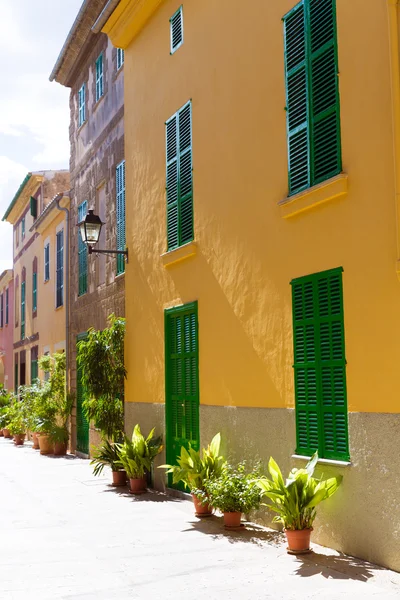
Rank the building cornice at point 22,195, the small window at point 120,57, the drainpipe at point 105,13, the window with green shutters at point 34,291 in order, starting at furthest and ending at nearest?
the building cornice at point 22,195, the window with green shutters at point 34,291, the small window at point 120,57, the drainpipe at point 105,13

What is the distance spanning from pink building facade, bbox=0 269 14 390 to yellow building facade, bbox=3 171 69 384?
1332 mm

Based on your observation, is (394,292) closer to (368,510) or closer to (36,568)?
(368,510)

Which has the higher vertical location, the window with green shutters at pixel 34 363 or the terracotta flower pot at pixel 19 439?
the window with green shutters at pixel 34 363

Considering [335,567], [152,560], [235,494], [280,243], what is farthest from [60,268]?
[335,567]

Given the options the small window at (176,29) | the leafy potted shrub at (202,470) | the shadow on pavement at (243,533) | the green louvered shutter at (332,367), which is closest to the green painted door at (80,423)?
the small window at (176,29)

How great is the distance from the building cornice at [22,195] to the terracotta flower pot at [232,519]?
63.3ft

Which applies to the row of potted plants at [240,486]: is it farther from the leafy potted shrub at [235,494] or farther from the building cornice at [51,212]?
the building cornice at [51,212]

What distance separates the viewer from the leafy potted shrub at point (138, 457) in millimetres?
10859

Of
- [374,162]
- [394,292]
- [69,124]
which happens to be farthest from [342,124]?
[69,124]

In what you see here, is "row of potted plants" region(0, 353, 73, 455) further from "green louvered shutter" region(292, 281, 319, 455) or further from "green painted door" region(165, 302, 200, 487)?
"green louvered shutter" region(292, 281, 319, 455)

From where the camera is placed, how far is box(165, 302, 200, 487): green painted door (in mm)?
9906

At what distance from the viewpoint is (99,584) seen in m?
5.93

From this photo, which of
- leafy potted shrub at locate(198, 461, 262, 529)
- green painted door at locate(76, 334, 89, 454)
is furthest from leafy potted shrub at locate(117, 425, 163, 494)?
green painted door at locate(76, 334, 89, 454)

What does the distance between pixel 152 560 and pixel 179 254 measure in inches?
183
